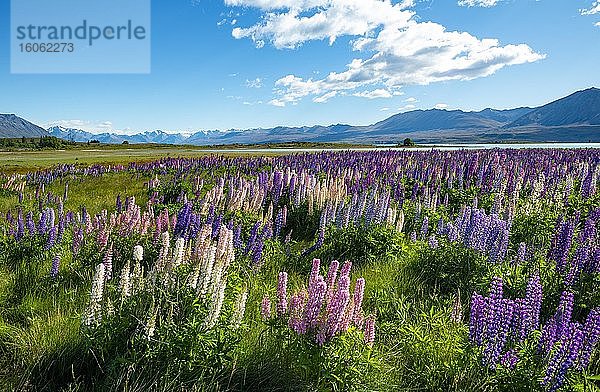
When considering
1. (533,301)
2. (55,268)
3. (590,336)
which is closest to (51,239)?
(55,268)

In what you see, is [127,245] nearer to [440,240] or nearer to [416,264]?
[416,264]

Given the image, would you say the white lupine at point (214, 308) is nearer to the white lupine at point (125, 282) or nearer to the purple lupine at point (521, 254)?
the white lupine at point (125, 282)

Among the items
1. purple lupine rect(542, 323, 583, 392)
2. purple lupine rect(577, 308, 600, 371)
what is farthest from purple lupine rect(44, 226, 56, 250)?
purple lupine rect(577, 308, 600, 371)

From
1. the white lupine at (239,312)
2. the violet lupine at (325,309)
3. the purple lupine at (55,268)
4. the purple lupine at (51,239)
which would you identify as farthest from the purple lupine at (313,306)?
the purple lupine at (51,239)

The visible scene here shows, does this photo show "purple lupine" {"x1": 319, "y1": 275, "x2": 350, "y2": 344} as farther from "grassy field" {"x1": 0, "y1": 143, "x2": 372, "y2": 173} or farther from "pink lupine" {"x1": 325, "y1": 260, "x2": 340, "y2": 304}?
"grassy field" {"x1": 0, "y1": 143, "x2": 372, "y2": 173}

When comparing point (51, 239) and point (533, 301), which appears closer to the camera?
point (533, 301)

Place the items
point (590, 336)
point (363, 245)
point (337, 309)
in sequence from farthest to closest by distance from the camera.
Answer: point (363, 245), point (590, 336), point (337, 309)

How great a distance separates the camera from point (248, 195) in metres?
10.2

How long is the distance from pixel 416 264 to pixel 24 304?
210 inches

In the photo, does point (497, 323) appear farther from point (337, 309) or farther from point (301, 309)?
point (301, 309)

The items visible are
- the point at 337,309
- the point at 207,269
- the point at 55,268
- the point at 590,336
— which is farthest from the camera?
the point at 55,268

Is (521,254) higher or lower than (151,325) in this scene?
higher

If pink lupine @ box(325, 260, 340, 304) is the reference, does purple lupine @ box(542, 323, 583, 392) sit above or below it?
below

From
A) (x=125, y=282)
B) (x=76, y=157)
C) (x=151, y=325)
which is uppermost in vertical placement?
(x=76, y=157)
